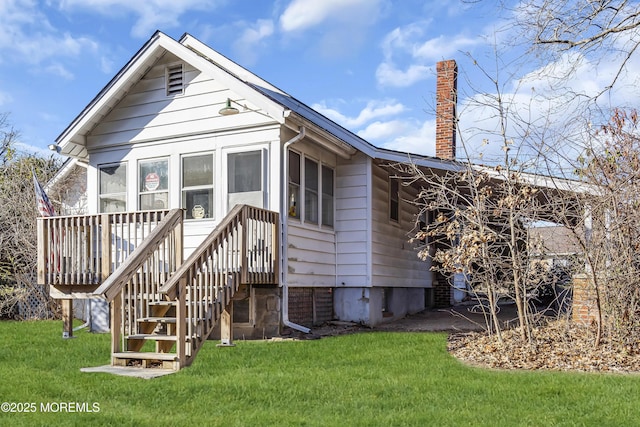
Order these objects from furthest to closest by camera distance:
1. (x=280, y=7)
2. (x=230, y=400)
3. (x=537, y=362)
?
(x=280, y=7), (x=537, y=362), (x=230, y=400)

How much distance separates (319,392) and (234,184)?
5509 millimetres

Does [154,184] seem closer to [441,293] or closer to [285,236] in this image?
[285,236]

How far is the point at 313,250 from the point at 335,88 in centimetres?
295

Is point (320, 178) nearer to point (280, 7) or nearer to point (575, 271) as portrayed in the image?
point (280, 7)

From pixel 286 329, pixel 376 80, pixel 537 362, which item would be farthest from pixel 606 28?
pixel 286 329

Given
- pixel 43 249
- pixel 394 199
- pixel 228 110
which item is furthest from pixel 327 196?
pixel 43 249

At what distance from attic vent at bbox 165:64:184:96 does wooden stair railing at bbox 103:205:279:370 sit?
324 cm

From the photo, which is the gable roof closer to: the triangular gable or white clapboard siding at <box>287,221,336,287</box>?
the triangular gable

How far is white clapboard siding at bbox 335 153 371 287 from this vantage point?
40.7 feet

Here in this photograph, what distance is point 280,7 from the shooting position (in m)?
11.4

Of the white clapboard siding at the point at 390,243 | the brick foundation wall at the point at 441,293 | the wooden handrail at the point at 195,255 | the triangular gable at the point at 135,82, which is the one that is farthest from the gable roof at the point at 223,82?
the brick foundation wall at the point at 441,293

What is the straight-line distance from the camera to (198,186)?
1134 cm

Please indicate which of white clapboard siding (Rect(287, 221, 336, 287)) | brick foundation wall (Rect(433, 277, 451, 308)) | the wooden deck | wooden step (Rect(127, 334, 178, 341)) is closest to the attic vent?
the wooden deck

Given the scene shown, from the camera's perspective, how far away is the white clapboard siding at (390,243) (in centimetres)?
1284
